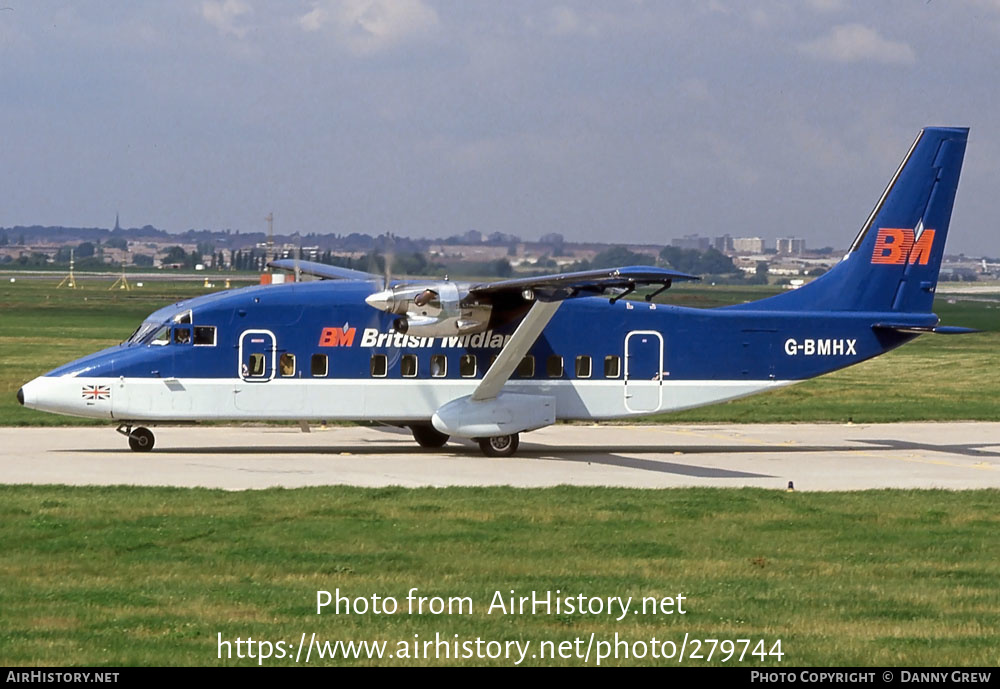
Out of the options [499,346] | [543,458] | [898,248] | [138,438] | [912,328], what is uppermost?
[898,248]

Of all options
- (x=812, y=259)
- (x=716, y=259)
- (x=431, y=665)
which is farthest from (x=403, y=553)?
(x=812, y=259)

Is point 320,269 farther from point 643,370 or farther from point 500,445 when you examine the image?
point 643,370

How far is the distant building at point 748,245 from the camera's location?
31.7 m

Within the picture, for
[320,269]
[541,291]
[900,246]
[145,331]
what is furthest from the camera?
[320,269]

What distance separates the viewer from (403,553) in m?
16.7

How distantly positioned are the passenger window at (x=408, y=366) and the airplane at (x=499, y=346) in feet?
0.09

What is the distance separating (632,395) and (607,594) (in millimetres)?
15034

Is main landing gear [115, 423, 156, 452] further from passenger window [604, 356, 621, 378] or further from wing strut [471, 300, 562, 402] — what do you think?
passenger window [604, 356, 621, 378]

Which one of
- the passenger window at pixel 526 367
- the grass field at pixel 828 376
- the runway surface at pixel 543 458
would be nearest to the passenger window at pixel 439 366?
the passenger window at pixel 526 367

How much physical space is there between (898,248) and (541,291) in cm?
911

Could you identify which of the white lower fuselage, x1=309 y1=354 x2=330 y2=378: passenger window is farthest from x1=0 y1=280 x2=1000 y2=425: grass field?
x1=309 y1=354 x2=330 y2=378: passenger window

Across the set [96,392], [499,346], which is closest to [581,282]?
[499,346]

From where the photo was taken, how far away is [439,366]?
28.3m

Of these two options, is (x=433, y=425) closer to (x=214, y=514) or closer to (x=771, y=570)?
(x=214, y=514)
